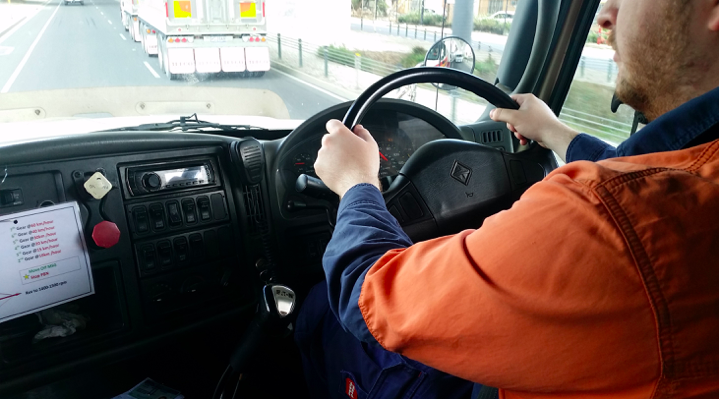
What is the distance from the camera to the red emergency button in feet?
5.46

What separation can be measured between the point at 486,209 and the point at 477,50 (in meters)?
1.11

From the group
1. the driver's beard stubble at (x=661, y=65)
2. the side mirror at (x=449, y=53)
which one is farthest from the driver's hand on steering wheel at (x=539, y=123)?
the side mirror at (x=449, y=53)

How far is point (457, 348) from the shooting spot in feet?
2.70

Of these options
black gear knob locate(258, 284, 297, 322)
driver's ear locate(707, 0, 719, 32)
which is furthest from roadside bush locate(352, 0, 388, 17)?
driver's ear locate(707, 0, 719, 32)

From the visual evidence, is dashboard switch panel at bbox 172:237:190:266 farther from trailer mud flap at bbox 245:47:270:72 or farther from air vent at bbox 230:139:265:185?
trailer mud flap at bbox 245:47:270:72

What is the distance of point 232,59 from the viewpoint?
2.27m

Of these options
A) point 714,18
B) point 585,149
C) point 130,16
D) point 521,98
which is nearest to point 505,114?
point 521,98

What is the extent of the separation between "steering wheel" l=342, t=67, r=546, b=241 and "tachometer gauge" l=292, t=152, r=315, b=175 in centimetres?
38

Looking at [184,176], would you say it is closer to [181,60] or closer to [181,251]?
[181,251]

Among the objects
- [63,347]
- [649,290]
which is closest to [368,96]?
[649,290]

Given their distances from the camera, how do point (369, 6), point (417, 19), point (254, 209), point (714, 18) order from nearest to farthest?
point (714, 18) → point (254, 209) → point (369, 6) → point (417, 19)

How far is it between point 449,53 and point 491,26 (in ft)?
1.00

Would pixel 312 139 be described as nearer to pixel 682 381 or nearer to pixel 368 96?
pixel 368 96

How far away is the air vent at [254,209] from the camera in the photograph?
6.59 feet
